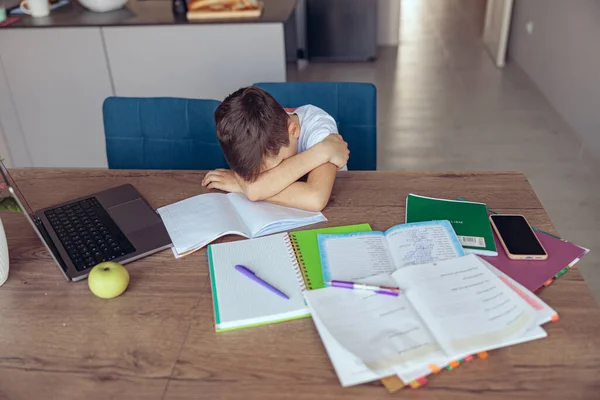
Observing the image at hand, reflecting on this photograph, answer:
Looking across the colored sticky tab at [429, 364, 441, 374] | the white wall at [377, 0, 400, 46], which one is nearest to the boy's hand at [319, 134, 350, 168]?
the colored sticky tab at [429, 364, 441, 374]

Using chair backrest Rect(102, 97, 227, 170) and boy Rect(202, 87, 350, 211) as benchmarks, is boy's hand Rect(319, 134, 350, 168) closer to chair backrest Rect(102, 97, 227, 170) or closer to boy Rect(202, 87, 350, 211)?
boy Rect(202, 87, 350, 211)

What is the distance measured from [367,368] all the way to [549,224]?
632 millimetres

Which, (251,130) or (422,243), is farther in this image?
(251,130)

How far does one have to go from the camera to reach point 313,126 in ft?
4.88

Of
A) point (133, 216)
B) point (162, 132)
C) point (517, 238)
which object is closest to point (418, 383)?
point (517, 238)

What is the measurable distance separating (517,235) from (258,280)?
0.57 metres

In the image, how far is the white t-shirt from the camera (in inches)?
56.8

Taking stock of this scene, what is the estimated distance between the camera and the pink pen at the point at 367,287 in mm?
1024

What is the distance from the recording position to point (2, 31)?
2.70 metres

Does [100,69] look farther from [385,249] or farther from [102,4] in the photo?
[385,249]

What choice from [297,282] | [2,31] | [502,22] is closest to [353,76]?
[502,22]

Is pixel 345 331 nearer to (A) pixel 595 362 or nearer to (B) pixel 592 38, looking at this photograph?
(A) pixel 595 362

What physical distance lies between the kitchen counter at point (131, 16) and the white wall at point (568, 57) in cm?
169

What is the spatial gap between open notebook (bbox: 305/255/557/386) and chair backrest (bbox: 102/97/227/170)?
87 cm
